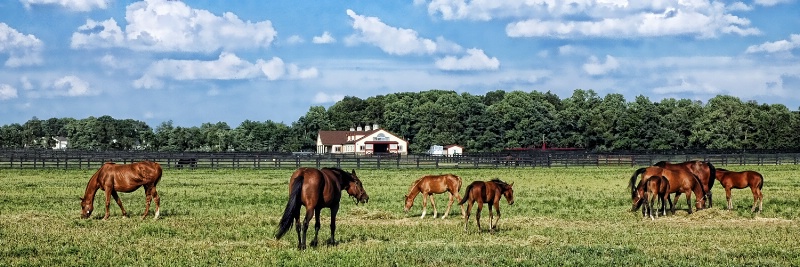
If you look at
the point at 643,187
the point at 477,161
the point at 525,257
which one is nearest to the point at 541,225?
the point at 643,187

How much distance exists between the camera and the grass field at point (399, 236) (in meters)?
12.9

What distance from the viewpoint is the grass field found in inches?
506

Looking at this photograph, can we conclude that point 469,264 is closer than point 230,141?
Yes

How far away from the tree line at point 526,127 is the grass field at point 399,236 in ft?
302

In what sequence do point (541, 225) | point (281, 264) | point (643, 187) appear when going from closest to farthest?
→ point (281, 264), point (541, 225), point (643, 187)

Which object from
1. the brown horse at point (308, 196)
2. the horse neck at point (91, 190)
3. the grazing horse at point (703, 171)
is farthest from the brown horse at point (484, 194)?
the horse neck at point (91, 190)

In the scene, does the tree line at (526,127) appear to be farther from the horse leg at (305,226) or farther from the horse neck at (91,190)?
the horse leg at (305,226)

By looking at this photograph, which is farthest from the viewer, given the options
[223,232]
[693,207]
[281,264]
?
[693,207]

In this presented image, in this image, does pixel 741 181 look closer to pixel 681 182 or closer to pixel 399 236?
pixel 681 182

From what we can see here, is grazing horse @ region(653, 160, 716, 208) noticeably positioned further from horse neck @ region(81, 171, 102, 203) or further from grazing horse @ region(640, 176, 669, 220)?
horse neck @ region(81, 171, 102, 203)

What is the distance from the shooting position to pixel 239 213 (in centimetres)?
2083

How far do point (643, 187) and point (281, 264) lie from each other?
1057cm

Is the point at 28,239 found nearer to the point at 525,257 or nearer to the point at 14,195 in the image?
the point at 525,257

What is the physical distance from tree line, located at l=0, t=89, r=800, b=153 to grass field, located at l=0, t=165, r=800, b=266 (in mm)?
92158
